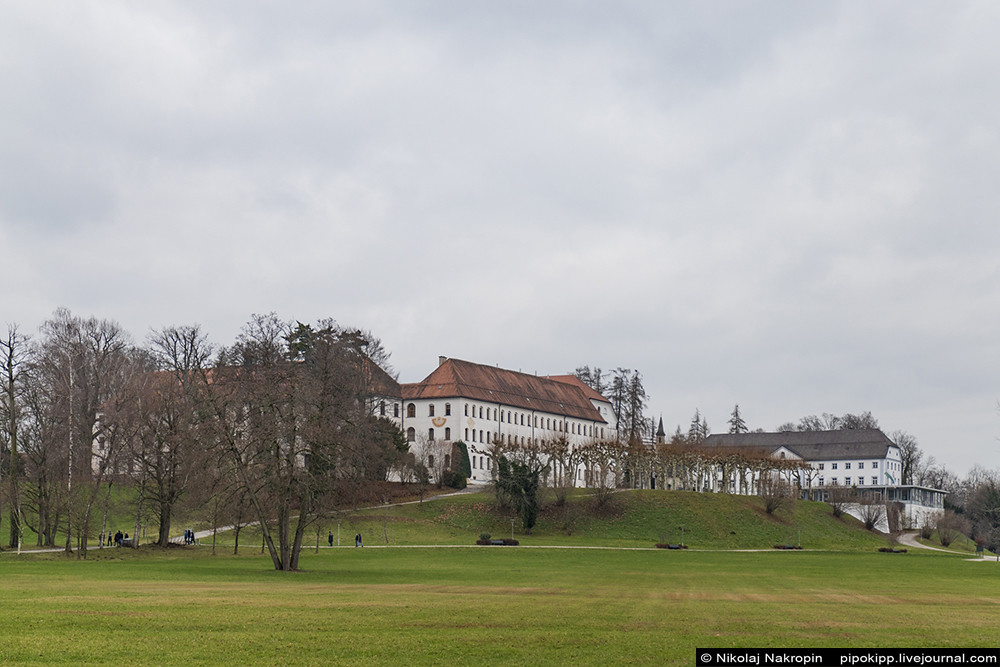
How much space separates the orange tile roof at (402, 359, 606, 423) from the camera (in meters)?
131

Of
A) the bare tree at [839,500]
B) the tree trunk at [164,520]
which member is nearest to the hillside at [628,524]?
the bare tree at [839,500]

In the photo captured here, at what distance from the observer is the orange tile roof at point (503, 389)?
131 meters

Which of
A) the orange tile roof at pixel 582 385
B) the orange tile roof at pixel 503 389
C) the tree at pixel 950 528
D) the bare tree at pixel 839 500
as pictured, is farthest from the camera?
the orange tile roof at pixel 582 385

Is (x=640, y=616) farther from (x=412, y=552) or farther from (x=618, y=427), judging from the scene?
(x=618, y=427)

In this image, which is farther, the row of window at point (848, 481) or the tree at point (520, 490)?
the row of window at point (848, 481)

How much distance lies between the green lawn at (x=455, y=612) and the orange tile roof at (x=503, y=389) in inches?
3057

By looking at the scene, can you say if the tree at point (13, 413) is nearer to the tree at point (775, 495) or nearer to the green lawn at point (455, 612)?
the green lawn at point (455, 612)

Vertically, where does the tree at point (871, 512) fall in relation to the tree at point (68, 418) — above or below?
below

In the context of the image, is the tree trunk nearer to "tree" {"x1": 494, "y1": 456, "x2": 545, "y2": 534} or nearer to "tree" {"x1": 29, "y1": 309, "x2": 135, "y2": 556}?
"tree" {"x1": 29, "y1": 309, "x2": 135, "y2": 556}

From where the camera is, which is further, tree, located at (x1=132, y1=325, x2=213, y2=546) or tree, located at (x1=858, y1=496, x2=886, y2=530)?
tree, located at (x1=858, y1=496, x2=886, y2=530)

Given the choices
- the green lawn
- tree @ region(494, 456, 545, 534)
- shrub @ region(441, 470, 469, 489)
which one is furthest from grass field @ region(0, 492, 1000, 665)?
shrub @ region(441, 470, 469, 489)

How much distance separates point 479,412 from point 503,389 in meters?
8.95

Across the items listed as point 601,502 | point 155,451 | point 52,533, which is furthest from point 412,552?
point 601,502

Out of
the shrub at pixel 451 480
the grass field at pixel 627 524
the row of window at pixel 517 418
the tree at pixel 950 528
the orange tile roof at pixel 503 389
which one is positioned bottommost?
the tree at pixel 950 528
